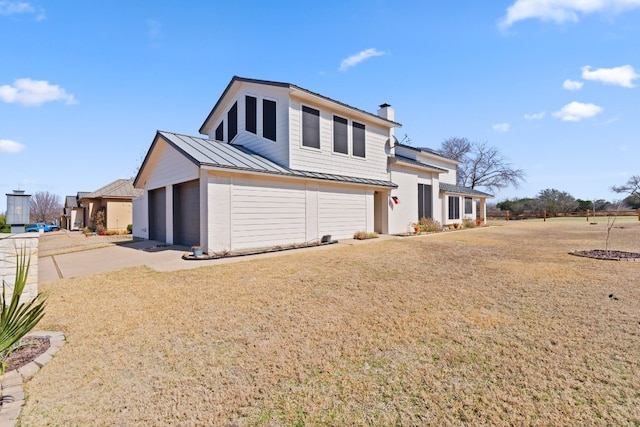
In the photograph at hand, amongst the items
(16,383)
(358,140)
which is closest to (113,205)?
(358,140)

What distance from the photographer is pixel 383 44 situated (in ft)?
38.8

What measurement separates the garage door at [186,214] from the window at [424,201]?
13.6m

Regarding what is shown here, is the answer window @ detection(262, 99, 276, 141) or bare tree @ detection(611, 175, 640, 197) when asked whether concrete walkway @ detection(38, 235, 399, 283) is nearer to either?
window @ detection(262, 99, 276, 141)

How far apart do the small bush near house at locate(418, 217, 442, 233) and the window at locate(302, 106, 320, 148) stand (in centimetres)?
891

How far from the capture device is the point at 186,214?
42.8 ft

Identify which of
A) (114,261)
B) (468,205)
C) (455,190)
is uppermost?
(455,190)

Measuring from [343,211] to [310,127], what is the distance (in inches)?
165

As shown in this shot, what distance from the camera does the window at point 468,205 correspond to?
88.8 feet

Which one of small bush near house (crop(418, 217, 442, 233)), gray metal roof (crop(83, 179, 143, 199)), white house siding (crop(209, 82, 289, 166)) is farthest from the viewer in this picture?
gray metal roof (crop(83, 179, 143, 199))

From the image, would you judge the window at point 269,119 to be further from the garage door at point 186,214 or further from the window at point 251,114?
the garage door at point 186,214

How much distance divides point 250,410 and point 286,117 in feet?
38.6

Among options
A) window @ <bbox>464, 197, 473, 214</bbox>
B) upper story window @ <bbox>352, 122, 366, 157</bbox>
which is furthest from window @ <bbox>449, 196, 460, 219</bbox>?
upper story window @ <bbox>352, 122, 366, 157</bbox>

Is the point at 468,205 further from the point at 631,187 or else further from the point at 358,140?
the point at 631,187

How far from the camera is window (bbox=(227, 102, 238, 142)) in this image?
15505 mm
